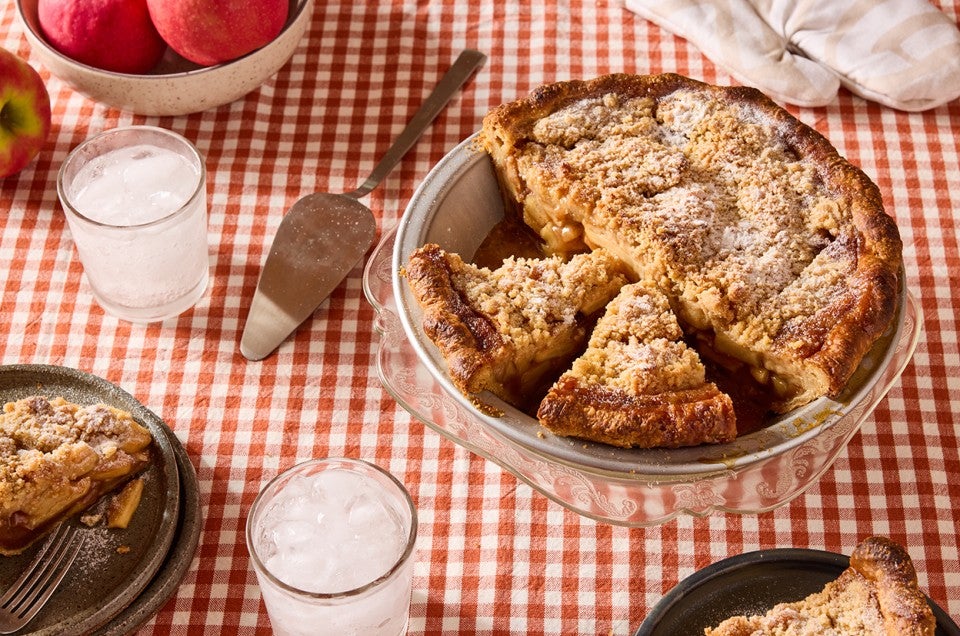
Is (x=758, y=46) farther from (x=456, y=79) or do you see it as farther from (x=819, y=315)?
(x=819, y=315)

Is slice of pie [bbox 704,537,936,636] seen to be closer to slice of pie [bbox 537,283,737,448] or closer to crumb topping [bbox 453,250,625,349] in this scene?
slice of pie [bbox 537,283,737,448]

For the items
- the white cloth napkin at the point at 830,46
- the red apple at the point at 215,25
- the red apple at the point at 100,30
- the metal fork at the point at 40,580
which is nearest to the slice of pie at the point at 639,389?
the metal fork at the point at 40,580

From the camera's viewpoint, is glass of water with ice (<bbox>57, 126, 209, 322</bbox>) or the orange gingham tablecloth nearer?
the orange gingham tablecloth

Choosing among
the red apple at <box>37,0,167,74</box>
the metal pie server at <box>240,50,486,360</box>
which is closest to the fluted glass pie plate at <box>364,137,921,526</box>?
the metal pie server at <box>240,50,486,360</box>

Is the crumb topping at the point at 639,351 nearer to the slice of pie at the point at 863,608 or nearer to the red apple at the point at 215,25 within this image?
the slice of pie at the point at 863,608

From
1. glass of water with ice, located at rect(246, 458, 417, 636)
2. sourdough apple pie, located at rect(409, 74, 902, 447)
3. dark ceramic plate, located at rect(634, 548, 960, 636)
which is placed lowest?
glass of water with ice, located at rect(246, 458, 417, 636)

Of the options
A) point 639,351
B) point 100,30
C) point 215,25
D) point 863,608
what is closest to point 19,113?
point 100,30

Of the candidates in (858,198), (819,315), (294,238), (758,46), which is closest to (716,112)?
(858,198)
